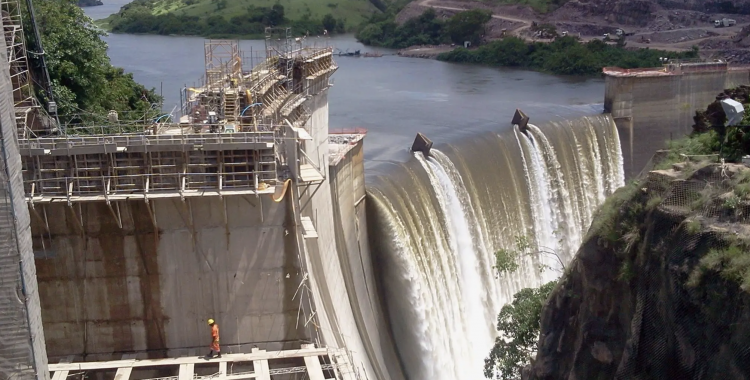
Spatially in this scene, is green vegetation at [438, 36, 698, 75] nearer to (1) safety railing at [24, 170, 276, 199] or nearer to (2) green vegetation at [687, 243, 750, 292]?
(1) safety railing at [24, 170, 276, 199]

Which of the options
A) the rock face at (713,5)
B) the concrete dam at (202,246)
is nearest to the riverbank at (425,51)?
the rock face at (713,5)

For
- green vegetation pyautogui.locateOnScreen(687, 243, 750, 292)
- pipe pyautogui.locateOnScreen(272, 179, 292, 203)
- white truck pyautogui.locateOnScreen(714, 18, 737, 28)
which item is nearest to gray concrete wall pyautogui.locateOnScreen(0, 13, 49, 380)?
pipe pyautogui.locateOnScreen(272, 179, 292, 203)

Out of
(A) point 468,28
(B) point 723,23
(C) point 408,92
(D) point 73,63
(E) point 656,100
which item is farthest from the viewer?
(A) point 468,28

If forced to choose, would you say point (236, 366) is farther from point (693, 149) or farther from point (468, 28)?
point (468, 28)

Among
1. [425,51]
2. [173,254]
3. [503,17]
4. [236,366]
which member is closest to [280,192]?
[173,254]

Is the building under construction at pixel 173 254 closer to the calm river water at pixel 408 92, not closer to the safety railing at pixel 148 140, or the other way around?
the safety railing at pixel 148 140

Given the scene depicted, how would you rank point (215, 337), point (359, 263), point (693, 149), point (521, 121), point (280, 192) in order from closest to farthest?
point (215, 337)
point (280, 192)
point (693, 149)
point (359, 263)
point (521, 121)

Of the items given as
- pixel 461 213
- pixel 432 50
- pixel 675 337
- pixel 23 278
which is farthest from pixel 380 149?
pixel 432 50
